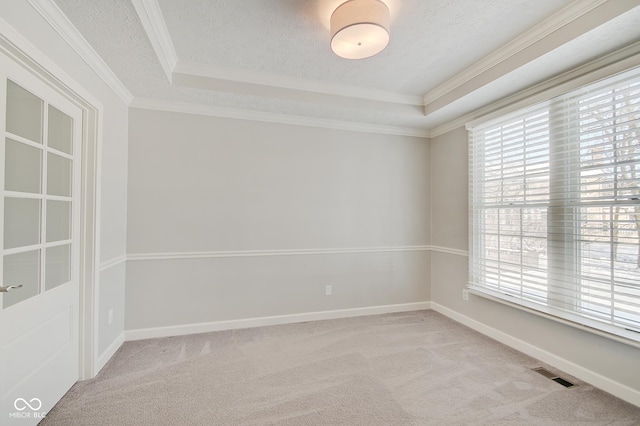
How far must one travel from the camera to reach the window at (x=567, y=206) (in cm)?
207

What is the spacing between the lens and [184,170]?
10.2 feet

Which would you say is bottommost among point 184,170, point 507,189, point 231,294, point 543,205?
point 231,294

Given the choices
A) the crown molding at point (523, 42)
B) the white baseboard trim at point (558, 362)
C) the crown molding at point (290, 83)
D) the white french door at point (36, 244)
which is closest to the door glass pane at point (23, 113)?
the white french door at point (36, 244)

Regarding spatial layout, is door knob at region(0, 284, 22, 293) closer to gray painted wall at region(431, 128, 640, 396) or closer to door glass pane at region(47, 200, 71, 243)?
door glass pane at region(47, 200, 71, 243)

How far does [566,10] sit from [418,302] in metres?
3.32

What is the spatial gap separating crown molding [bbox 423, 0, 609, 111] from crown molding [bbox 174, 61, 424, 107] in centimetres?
47

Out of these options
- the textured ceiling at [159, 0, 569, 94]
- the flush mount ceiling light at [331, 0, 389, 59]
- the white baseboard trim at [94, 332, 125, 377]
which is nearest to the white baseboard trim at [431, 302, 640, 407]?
the textured ceiling at [159, 0, 569, 94]

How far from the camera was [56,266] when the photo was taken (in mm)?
1944

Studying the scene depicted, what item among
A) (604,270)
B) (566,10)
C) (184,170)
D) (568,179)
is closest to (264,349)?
(184,170)

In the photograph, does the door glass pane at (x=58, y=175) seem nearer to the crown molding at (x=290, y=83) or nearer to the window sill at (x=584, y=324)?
the crown molding at (x=290, y=83)

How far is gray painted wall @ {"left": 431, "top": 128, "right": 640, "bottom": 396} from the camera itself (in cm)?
212

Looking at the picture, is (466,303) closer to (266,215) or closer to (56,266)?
(266,215)

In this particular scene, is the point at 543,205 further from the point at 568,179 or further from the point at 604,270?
the point at 604,270

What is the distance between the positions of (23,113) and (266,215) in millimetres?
2135
